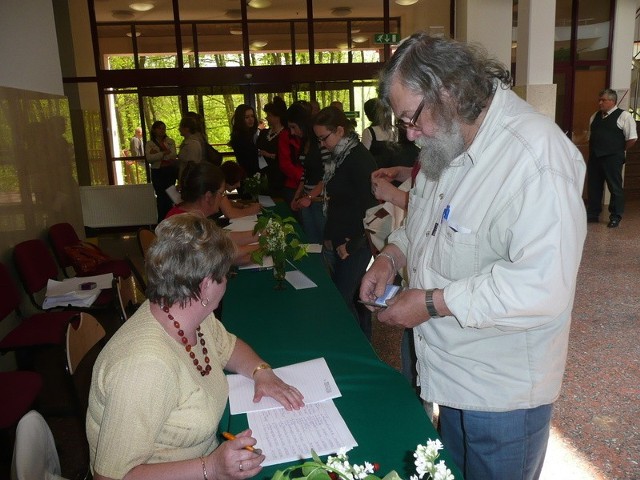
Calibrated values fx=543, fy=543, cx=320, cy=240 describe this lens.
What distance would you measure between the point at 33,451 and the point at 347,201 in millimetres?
2536

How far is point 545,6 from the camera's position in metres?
7.36

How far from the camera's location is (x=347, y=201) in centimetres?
371

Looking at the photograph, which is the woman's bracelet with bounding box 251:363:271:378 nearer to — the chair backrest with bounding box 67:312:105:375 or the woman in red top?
the chair backrest with bounding box 67:312:105:375

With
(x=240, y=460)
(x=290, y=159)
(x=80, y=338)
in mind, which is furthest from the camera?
(x=290, y=159)

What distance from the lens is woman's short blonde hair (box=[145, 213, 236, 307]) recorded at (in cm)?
152

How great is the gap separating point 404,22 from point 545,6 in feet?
8.71

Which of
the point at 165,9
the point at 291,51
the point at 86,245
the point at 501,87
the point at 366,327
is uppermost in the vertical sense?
the point at 165,9

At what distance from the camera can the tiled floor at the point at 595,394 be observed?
8.54 feet

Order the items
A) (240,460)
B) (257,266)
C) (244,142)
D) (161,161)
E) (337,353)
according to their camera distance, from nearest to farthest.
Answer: (240,460) < (337,353) < (257,266) < (244,142) < (161,161)

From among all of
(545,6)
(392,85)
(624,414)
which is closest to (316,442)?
(392,85)

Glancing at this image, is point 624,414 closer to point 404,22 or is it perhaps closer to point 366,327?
point 366,327

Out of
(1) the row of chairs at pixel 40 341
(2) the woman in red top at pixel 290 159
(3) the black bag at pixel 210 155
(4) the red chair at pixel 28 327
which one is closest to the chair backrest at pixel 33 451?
(1) the row of chairs at pixel 40 341

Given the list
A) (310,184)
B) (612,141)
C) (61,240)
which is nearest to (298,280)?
(310,184)

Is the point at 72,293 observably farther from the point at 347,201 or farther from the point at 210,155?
the point at 210,155
